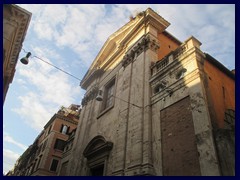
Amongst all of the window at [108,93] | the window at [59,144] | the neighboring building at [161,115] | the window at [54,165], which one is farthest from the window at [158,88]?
the window at [59,144]

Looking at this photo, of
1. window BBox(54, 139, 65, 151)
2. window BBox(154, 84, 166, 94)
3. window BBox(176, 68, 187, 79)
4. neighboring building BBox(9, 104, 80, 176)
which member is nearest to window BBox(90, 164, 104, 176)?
window BBox(154, 84, 166, 94)

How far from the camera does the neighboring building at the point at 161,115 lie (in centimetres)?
637

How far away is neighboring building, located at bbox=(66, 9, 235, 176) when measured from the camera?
6.37 metres

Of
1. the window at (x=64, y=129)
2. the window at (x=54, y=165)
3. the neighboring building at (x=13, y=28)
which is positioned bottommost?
the window at (x=54, y=165)

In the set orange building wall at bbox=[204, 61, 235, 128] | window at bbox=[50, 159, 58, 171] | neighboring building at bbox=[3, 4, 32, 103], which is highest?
neighboring building at bbox=[3, 4, 32, 103]

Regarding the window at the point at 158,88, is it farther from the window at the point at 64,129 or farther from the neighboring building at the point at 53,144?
the window at the point at 64,129

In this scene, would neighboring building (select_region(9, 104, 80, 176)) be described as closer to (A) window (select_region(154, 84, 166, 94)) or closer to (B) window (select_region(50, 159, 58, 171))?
(B) window (select_region(50, 159, 58, 171))

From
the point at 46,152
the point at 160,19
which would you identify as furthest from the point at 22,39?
the point at 46,152

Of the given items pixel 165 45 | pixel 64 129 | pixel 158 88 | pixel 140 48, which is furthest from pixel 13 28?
pixel 64 129

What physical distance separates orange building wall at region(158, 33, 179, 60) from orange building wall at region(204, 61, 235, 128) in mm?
3425

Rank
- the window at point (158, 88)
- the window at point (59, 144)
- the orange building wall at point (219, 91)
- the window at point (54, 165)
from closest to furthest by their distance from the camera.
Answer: the orange building wall at point (219, 91) < the window at point (158, 88) < the window at point (54, 165) < the window at point (59, 144)

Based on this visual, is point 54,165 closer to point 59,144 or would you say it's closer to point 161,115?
point 59,144

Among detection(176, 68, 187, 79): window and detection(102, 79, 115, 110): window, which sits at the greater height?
detection(102, 79, 115, 110): window

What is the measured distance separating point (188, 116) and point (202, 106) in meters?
0.60
